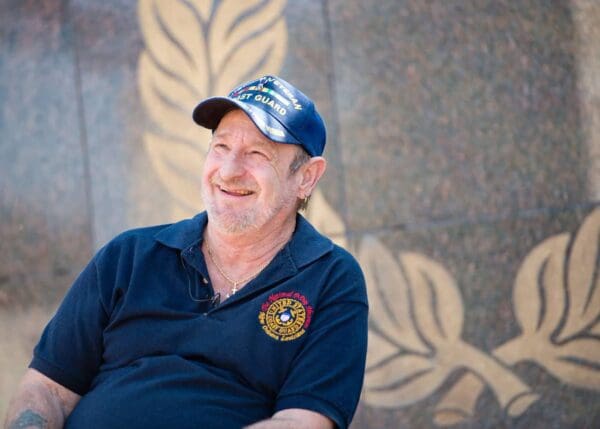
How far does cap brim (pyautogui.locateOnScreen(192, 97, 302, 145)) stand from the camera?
2840mm

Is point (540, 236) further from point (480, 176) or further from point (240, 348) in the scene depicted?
point (240, 348)

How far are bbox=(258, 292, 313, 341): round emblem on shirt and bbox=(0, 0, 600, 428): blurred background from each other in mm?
1790

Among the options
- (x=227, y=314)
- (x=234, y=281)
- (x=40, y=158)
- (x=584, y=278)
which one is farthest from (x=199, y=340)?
(x=584, y=278)

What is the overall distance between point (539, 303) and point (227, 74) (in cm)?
187

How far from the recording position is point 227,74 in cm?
462

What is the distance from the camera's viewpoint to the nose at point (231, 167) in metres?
2.87

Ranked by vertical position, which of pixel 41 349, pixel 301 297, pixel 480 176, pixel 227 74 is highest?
pixel 227 74

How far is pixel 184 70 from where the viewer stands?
15.2 feet

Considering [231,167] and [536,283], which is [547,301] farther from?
[231,167]

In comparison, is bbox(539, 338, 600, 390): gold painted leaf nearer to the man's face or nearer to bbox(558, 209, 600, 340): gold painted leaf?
bbox(558, 209, 600, 340): gold painted leaf

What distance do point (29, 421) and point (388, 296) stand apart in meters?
2.23

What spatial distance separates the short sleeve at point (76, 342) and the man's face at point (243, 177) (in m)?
0.44

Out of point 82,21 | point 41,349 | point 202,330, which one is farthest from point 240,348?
point 82,21

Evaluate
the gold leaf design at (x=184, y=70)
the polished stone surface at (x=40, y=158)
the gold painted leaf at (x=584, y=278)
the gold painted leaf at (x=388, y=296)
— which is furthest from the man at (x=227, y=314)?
the gold painted leaf at (x=584, y=278)
